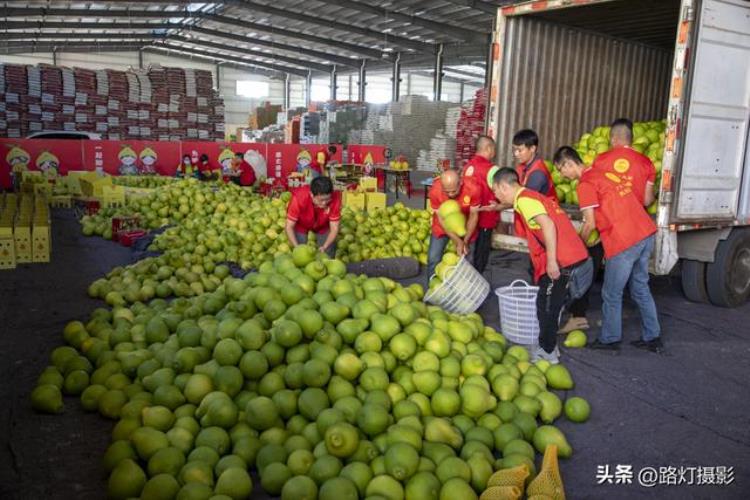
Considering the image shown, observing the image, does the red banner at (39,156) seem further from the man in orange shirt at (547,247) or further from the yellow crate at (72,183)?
the man in orange shirt at (547,247)

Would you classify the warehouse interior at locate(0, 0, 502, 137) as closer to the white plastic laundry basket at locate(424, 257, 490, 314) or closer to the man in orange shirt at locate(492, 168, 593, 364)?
the white plastic laundry basket at locate(424, 257, 490, 314)

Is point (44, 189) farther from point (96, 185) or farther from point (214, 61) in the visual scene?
point (214, 61)

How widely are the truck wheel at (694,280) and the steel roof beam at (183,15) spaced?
78.6 feet

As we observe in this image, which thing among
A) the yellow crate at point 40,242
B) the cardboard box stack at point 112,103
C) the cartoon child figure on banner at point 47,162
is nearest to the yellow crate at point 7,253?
the yellow crate at point 40,242

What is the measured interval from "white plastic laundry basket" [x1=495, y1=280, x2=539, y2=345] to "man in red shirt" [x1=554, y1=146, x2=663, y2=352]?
0.71 metres

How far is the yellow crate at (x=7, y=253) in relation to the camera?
8164mm

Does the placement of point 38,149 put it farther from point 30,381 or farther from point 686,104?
point 686,104

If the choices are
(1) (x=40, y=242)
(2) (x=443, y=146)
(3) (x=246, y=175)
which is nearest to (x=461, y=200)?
(1) (x=40, y=242)

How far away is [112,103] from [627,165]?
21033 mm

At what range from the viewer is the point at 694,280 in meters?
7.59

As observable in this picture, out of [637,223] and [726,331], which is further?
[726,331]

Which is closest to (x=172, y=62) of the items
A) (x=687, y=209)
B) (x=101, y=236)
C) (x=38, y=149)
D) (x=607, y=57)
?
(x=38, y=149)

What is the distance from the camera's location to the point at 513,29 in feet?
24.8

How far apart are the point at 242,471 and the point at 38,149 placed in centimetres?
1526
